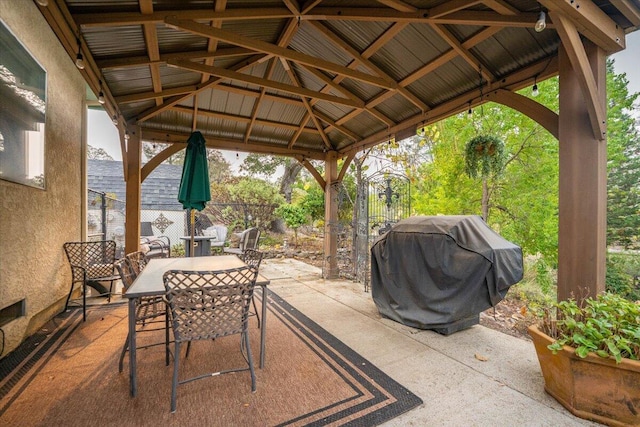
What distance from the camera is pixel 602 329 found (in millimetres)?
1862

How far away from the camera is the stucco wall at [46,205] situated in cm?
241

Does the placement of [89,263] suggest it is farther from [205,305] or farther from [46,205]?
[205,305]

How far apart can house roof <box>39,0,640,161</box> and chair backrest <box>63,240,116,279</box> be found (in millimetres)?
1936

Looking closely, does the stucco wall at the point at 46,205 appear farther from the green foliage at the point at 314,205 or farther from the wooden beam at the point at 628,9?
the green foliage at the point at 314,205

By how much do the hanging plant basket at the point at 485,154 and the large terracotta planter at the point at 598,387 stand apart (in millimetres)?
2370

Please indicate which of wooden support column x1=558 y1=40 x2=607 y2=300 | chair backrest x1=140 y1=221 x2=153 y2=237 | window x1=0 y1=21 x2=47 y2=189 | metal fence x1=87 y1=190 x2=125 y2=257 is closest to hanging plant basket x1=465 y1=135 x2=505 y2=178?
wooden support column x1=558 y1=40 x2=607 y2=300

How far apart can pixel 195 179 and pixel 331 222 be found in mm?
3203

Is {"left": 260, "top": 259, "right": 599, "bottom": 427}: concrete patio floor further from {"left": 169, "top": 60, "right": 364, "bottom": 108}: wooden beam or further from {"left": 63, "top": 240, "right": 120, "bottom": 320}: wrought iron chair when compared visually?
{"left": 169, "top": 60, "right": 364, "bottom": 108}: wooden beam

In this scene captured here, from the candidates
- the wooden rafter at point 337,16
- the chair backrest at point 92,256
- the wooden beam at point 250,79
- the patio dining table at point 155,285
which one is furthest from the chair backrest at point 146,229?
the wooden rafter at point 337,16

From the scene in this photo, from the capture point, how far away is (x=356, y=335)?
314 centimetres

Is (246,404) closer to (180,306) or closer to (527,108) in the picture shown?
(180,306)

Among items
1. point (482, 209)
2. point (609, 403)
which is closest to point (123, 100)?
point (609, 403)

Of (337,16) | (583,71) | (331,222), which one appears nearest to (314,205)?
(331,222)

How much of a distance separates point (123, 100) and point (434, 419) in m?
5.21
